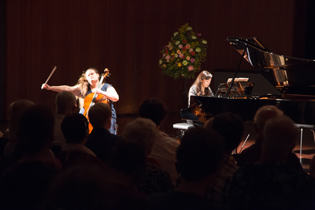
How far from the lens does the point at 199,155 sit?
1.61 meters

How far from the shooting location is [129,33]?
975 cm

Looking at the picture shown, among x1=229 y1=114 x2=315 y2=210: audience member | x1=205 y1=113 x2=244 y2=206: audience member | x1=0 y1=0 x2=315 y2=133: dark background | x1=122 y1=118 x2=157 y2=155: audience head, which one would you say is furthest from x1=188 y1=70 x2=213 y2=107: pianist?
x1=229 y1=114 x2=315 y2=210: audience member

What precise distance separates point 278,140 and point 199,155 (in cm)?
54

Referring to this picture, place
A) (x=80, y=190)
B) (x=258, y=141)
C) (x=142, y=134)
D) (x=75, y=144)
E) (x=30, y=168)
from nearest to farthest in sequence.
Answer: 1. (x=80, y=190)
2. (x=30, y=168)
3. (x=142, y=134)
4. (x=75, y=144)
5. (x=258, y=141)

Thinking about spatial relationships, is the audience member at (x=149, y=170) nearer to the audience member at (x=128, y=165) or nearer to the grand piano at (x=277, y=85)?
the audience member at (x=128, y=165)

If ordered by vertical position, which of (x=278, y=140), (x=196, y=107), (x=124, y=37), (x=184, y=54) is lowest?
(x=196, y=107)

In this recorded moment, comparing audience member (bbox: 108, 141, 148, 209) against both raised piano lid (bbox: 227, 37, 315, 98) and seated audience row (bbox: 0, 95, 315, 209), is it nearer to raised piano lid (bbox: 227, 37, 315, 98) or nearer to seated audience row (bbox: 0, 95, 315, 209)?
seated audience row (bbox: 0, 95, 315, 209)

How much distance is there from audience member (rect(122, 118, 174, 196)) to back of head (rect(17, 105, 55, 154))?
0.40 metres

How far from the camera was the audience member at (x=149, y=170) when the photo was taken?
6.60 ft

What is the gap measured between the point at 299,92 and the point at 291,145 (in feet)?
13.8

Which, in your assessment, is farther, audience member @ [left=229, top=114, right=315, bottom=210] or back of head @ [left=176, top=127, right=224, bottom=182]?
audience member @ [left=229, top=114, right=315, bottom=210]

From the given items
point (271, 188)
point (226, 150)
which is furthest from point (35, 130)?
point (271, 188)

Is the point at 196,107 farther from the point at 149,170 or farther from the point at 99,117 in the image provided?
the point at 149,170

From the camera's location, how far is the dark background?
8.43 meters
